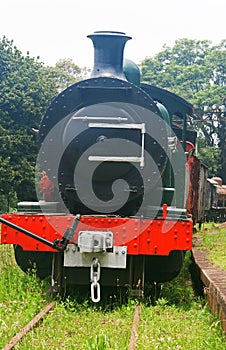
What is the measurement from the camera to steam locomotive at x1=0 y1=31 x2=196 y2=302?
5992 mm

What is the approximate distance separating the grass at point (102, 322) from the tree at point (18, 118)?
16563mm

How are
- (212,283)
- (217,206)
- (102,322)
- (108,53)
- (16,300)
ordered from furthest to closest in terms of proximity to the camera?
(217,206)
(108,53)
(16,300)
(212,283)
(102,322)

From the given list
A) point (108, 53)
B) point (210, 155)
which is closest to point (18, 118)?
point (210, 155)

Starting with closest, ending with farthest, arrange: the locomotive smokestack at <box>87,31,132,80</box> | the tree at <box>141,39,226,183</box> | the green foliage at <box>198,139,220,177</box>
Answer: the locomotive smokestack at <box>87,31,132,80</box>, the green foliage at <box>198,139,220,177</box>, the tree at <box>141,39,226,183</box>

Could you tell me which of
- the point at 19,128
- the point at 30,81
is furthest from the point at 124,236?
the point at 30,81

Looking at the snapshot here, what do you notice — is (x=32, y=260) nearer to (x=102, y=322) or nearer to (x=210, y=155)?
(x=102, y=322)

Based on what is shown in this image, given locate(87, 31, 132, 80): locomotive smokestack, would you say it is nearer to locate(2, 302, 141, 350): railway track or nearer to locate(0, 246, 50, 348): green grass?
locate(0, 246, 50, 348): green grass

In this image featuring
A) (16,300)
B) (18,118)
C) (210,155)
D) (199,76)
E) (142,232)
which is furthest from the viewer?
(199,76)

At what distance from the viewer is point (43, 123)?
6.55 meters

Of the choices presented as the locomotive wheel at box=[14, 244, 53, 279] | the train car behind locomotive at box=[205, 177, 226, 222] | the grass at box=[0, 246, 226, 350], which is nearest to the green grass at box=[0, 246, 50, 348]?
the grass at box=[0, 246, 226, 350]

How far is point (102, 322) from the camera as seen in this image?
18.1 feet

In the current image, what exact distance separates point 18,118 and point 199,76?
20.9 metres

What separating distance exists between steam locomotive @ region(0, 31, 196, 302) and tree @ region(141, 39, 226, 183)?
30955mm

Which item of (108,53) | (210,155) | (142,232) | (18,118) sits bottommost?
(142,232)
